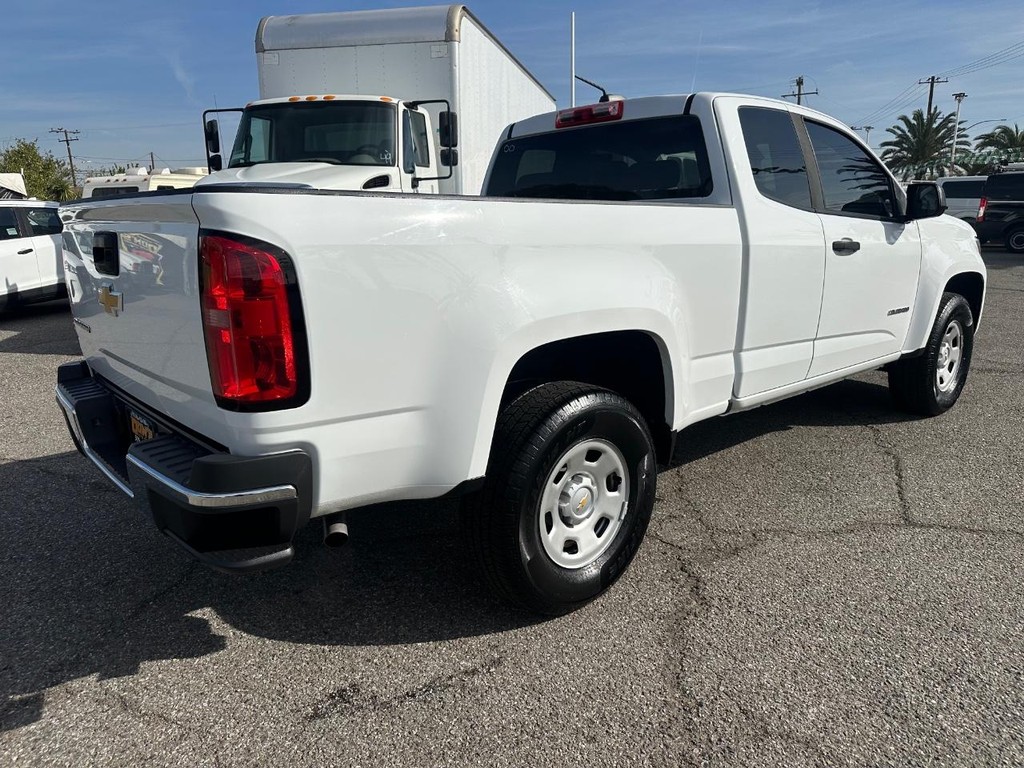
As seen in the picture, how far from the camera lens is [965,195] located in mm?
20109

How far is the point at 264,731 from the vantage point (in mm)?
2125

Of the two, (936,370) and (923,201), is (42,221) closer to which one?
(923,201)

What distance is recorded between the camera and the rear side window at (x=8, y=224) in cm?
960

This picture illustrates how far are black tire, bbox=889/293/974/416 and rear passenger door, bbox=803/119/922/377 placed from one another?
47 centimetres

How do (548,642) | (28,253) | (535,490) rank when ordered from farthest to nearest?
(28,253), (548,642), (535,490)

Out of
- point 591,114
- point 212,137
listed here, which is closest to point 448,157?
point 212,137

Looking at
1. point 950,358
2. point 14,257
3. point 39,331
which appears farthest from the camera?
point 14,257

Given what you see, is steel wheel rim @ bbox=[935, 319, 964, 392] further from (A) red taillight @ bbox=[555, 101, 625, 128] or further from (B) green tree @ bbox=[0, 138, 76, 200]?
(B) green tree @ bbox=[0, 138, 76, 200]

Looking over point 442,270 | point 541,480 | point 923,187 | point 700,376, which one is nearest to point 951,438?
point 923,187

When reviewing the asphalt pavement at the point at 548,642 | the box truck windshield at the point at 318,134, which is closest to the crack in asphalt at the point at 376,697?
the asphalt pavement at the point at 548,642

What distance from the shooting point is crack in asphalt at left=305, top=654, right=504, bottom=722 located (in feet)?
7.25

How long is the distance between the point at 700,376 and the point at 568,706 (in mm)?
1470

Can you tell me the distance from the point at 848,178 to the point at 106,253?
3642 millimetres

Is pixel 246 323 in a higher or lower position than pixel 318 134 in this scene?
lower
